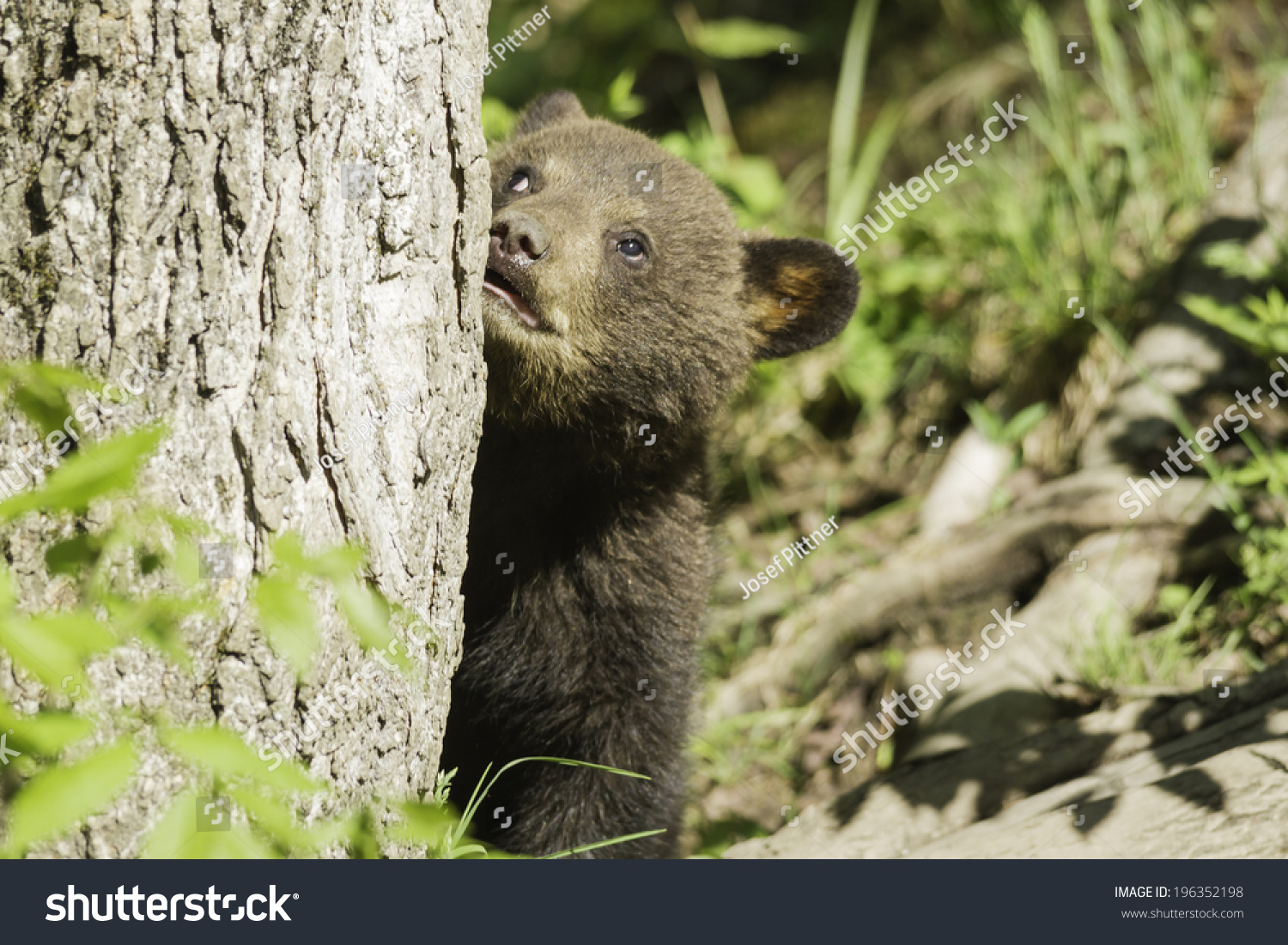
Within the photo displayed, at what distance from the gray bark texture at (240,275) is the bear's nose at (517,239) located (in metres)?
0.81

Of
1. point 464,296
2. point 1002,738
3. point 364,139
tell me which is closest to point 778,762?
point 1002,738

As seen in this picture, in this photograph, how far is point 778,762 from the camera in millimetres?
5625

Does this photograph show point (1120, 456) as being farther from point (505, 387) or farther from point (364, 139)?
point (364, 139)

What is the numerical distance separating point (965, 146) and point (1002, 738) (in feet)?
14.9

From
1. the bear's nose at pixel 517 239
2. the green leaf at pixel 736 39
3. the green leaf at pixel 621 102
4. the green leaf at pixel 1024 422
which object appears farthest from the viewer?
the green leaf at pixel 736 39

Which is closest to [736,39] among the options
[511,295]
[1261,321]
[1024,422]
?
[1024,422]

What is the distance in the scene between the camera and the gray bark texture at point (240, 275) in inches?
91.4

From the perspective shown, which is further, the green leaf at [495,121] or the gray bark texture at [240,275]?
the green leaf at [495,121]

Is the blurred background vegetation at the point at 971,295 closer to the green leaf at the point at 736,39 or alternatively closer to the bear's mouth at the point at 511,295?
the green leaf at the point at 736,39

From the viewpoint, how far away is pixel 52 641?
1.42 m

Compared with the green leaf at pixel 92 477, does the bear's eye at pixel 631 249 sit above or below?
above

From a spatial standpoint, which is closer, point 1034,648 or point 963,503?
point 1034,648

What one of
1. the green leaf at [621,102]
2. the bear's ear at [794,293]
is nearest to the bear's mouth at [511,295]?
the bear's ear at [794,293]

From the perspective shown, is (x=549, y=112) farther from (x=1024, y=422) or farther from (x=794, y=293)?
(x=1024, y=422)
